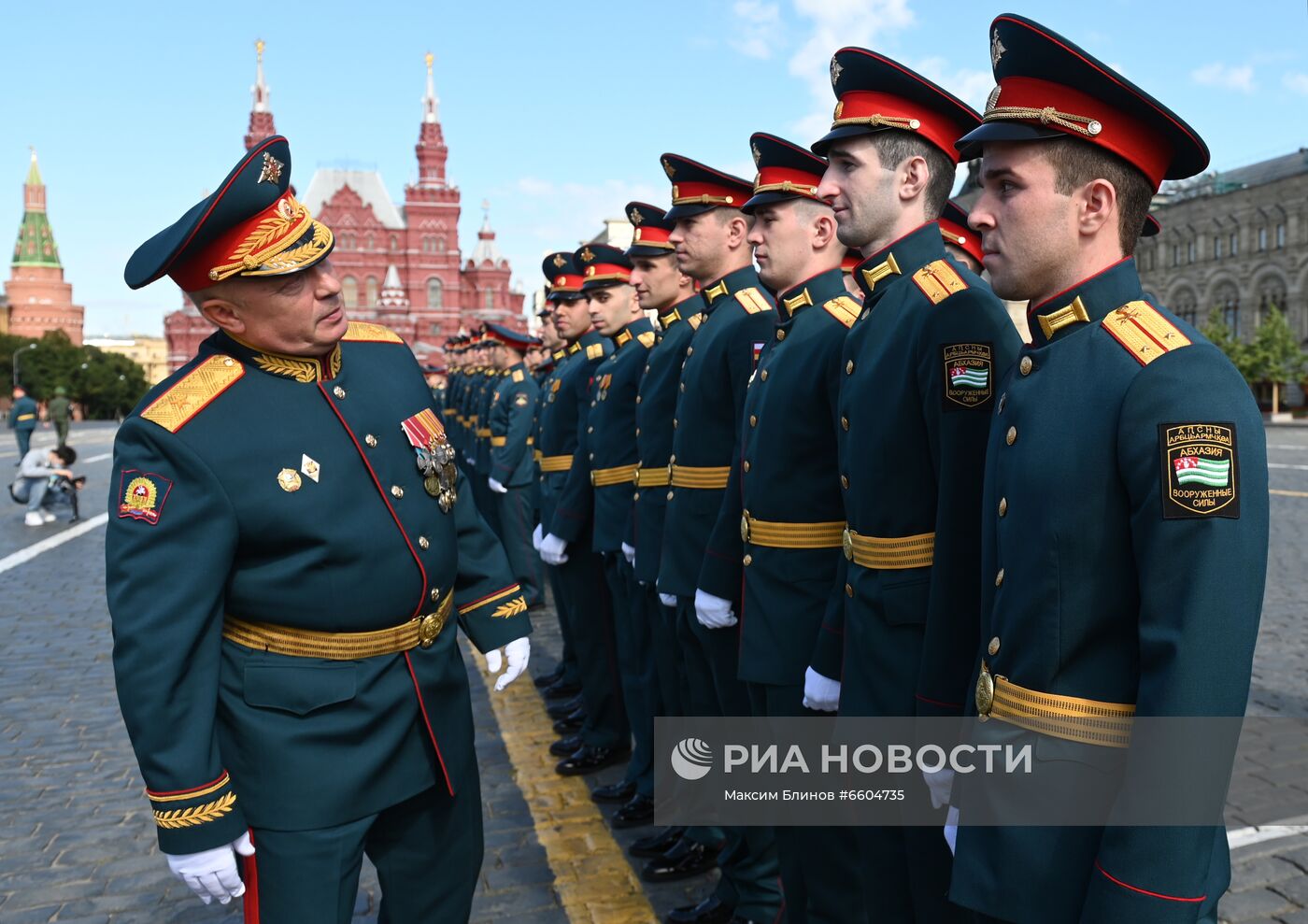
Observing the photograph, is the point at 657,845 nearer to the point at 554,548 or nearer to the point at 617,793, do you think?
the point at 617,793

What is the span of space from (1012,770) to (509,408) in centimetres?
887

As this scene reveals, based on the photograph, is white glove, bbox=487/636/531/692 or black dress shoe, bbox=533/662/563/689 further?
black dress shoe, bbox=533/662/563/689

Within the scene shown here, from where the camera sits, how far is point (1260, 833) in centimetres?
430

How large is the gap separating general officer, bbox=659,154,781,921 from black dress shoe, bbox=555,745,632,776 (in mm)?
1126

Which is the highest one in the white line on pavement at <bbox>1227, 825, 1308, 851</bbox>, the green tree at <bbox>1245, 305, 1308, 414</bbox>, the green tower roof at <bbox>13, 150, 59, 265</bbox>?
the green tower roof at <bbox>13, 150, 59, 265</bbox>

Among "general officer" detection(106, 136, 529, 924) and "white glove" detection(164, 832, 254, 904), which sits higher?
"general officer" detection(106, 136, 529, 924)

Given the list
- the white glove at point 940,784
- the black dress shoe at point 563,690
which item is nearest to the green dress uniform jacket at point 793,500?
the white glove at point 940,784

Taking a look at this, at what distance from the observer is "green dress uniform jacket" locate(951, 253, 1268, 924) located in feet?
5.66

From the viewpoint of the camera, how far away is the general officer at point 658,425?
4.75m

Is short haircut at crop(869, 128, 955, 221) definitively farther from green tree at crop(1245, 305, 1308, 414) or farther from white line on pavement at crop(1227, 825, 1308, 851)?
green tree at crop(1245, 305, 1308, 414)

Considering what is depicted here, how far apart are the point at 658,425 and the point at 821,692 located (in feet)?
6.97

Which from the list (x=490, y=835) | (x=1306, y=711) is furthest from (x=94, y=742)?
(x=1306, y=711)

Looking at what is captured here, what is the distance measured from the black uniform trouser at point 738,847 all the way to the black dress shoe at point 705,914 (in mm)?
31

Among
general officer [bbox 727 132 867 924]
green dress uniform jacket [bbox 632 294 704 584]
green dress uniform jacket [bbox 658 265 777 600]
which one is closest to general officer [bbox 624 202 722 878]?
green dress uniform jacket [bbox 632 294 704 584]
